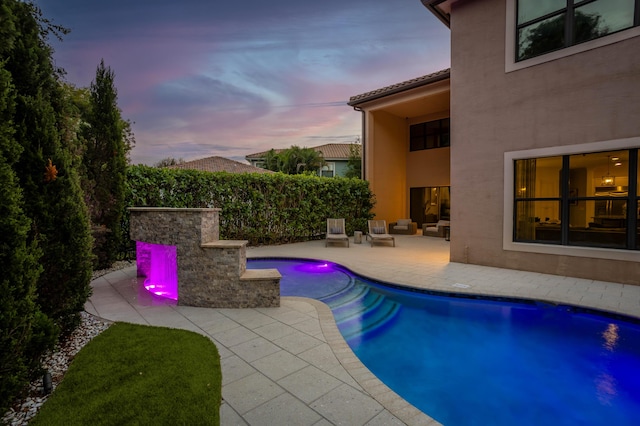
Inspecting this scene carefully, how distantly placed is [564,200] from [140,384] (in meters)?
9.48

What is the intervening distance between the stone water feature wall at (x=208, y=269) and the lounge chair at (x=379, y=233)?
8.02m

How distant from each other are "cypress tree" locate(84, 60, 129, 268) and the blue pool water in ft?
18.0

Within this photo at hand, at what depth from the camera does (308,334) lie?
4.32m

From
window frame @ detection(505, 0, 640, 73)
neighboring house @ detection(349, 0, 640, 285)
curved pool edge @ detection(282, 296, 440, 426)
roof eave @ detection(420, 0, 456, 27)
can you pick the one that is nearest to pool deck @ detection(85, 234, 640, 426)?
curved pool edge @ detection(282, 296, 440, 426)

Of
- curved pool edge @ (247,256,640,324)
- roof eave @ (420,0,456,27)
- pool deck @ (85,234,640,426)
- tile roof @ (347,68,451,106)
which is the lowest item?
curved pool edge @ (247,256,640,324)

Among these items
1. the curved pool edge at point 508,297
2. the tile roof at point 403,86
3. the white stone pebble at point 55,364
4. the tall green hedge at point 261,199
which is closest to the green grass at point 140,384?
the white stone pebble at point 55,364

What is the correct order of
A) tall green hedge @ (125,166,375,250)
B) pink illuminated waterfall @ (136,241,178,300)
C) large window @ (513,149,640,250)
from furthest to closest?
tall green hedge @ (125,166,375,250), large window @ (513,149,640,250), pink illuminated waterfall @ (136,241,178,300)

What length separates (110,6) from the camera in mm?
8891

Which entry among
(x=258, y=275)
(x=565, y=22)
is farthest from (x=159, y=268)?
(x=565, y=22)

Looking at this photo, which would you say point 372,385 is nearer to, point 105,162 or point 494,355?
point 494,355

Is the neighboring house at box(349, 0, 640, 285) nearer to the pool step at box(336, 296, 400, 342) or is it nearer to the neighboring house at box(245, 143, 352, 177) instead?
the pool step at box(336, 296, 400, 342)

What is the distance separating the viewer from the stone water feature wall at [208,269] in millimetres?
5223

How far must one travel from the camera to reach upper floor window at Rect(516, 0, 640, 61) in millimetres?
6740

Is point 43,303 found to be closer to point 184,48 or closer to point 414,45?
point 184,48
